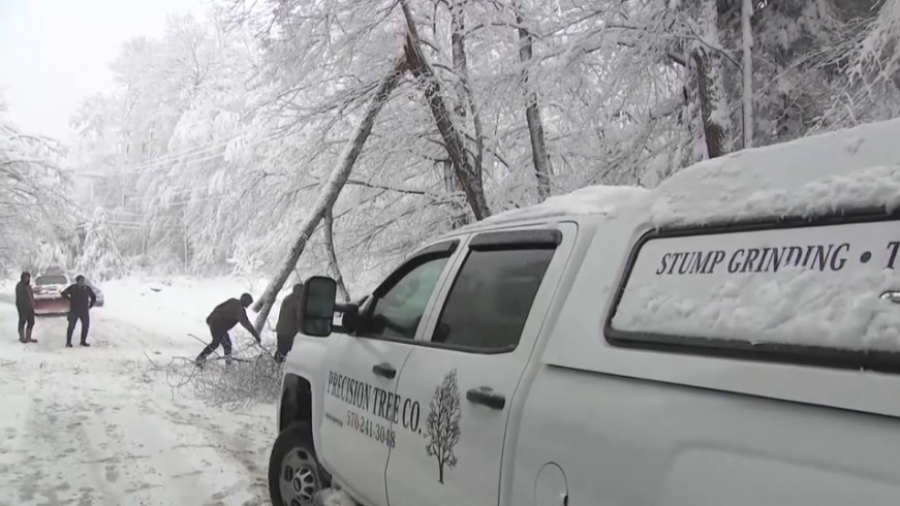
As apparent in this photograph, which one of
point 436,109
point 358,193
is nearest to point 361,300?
point 436,109

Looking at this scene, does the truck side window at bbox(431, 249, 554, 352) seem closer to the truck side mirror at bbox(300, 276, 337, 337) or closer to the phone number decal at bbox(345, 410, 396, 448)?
the phone number decal at bbox(345, 410, 396, 448)

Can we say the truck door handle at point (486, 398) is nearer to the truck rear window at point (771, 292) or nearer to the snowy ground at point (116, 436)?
the truck rear window at point (771, 292)

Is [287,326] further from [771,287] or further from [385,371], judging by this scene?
[771,287]

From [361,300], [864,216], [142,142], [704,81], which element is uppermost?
[142,142]

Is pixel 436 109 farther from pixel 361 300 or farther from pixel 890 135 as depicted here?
pixel 890 135

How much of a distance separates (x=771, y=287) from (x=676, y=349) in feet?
0.94

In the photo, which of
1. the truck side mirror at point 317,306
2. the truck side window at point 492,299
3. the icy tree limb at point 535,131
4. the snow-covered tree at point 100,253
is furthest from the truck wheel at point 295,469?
the snow-covered tree at point 100,253

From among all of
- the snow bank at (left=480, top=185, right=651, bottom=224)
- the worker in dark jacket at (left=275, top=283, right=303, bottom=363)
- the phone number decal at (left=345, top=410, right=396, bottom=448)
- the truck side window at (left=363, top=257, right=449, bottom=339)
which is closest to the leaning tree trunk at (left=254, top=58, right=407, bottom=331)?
the worker in dark jacket at (left=275, top=283, right=303, bottom=363)

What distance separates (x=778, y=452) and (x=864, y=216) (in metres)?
0.52

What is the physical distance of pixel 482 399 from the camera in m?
2.29

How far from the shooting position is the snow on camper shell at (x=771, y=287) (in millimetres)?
1359

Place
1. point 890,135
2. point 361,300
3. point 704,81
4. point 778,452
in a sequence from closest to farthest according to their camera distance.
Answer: point 778,452 → point 890,135 → point 361,300 → point 704,81

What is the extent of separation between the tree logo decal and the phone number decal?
15.3 inches

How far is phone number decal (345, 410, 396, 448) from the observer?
3.00 meters
